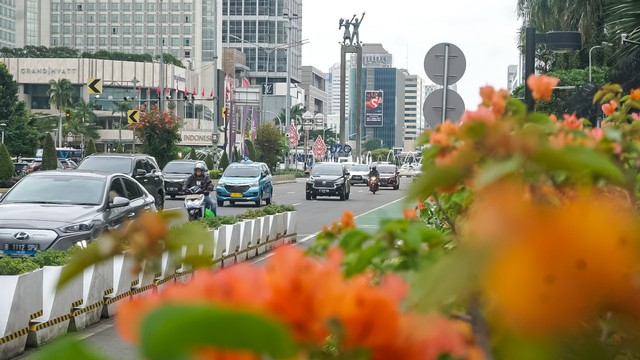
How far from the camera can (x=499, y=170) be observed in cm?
78

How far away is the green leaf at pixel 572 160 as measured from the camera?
0.78 metres

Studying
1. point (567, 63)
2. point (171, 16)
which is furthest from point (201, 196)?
point (171, 16)

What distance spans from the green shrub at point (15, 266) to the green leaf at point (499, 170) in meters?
7.69

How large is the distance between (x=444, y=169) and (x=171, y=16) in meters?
146

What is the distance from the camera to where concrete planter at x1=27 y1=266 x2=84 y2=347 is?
814cm

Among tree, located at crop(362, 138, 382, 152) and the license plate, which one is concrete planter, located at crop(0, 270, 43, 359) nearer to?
the license plate

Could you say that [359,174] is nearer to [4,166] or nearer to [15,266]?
A: [4,166]

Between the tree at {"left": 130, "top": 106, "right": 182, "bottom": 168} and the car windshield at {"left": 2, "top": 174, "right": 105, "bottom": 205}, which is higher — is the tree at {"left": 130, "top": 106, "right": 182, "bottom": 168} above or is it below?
above

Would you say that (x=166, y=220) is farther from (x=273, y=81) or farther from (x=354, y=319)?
(x=273, y=81)

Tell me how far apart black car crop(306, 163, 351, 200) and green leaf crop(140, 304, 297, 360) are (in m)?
36.9

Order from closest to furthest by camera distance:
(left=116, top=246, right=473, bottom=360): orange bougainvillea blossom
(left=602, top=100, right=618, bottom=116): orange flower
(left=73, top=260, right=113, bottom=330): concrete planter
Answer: (left=116, top=246, right=473, bottom=360): orange bougainvillea blossom → (left=602, top=100, right=618, bottom=116): orange flower → (left=73, top=260, right=113, bottom=330): concrete planter

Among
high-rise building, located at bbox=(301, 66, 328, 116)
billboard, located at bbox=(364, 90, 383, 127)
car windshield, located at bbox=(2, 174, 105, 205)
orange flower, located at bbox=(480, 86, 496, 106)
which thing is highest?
high-rise building, located at bbox=(301, 66, 328, 116)

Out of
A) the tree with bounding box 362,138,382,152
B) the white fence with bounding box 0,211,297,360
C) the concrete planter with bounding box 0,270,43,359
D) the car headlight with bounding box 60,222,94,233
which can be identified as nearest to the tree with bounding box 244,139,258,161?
the car headlight with bounding box 60,222,94,233

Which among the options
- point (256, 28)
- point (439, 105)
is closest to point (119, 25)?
point (256, 28)
